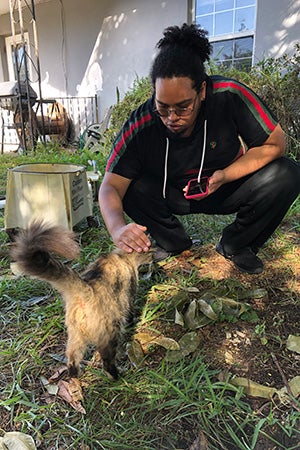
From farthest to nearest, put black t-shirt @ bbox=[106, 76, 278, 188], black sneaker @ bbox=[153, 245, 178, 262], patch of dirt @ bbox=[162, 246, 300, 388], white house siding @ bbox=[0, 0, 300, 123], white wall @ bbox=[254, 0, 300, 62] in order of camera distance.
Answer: white house siding @ bbox=[0, 0, 300, 123] → white wall @ bbox=[254, 0, 300, 62] → black sneaker @ bbox=[153, 245, 178, 262] → black t-shirt @ bbox=[106, 76, 278, 188] → patch of dirt @ bbox=[162, 246, 300, 388]

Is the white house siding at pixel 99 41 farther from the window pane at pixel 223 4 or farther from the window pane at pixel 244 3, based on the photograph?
the window pane at pixel 244 3

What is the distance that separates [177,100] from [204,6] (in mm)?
5484

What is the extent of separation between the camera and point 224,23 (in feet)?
19.0

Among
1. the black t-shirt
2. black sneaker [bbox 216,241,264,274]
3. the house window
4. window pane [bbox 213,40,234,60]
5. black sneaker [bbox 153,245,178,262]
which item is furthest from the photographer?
window pane [bbox 213,40,234,60]

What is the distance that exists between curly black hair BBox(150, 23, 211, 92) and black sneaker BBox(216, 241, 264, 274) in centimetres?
105

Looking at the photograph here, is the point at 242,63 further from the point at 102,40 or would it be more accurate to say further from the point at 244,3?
the point at 102,40

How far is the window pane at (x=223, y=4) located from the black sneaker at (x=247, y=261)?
500 cm

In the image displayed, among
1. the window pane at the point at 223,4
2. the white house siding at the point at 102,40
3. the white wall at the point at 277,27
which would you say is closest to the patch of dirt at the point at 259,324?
the white wall at the point at 277,27

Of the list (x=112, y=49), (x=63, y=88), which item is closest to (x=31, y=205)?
(x=112, y=49)

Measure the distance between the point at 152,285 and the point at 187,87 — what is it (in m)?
1.13

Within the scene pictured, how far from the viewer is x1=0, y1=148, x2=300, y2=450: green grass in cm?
121

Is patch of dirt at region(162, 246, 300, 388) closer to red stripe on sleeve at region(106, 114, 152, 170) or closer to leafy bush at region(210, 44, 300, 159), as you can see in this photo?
red stripe on sleeve at region(106, 114, 152, 170)

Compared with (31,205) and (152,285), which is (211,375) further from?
(31,205)

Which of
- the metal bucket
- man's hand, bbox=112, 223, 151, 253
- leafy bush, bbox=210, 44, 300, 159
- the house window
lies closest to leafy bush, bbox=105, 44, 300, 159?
leafy bush, bbox=210, 44, 300, 159
